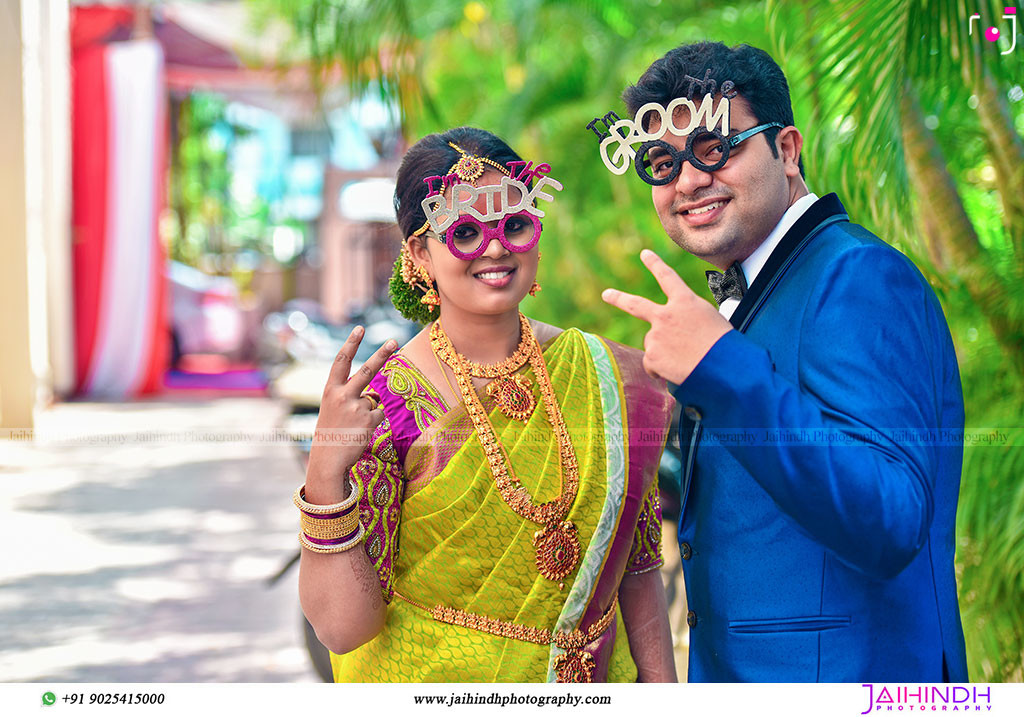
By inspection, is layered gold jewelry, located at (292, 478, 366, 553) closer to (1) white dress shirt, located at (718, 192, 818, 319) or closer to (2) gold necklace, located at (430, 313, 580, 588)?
(2) gold necklace, located at (430, 313, 580, 588)

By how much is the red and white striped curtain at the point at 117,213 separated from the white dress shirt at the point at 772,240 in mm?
8767

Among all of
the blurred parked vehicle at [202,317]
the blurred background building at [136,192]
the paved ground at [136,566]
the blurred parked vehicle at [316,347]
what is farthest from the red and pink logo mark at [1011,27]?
the blurred parked vehicle at [202,317]

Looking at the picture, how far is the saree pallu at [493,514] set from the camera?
164 centimetres

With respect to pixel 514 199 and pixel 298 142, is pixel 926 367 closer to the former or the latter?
pixel 514 199

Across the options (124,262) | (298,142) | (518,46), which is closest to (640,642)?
(518,46)

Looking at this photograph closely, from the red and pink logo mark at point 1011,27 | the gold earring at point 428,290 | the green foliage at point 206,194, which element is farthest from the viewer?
the green foliage at point 206,194

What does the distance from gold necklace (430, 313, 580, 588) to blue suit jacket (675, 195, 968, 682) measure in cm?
20

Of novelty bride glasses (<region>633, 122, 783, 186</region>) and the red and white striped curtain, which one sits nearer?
novelty bride glasses (<region>633, 122, 783, 186</region>)

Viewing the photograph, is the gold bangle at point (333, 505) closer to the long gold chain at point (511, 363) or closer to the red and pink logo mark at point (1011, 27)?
the long gold chain at point (511, 363)

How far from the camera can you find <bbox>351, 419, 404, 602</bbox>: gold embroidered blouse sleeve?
1.58 meters

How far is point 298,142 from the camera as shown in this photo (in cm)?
1638

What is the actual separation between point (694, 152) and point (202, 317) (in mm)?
11133

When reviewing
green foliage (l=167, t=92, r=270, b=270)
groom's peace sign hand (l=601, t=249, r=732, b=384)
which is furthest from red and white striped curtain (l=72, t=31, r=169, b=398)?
groom's peace sign hand (l=601, t=249, r=732, b=384)
